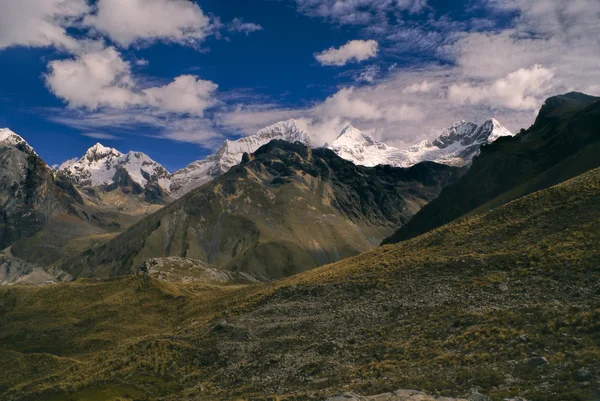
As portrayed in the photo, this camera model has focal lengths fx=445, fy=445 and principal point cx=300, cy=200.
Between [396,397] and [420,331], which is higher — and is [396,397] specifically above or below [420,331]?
below

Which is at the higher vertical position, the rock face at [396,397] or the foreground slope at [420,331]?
the foreground slope at [420,331]

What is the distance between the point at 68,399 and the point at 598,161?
135729 mm

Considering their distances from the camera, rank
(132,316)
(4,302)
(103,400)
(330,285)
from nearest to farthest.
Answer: (103,400)
(330,285)
(132,316)
(4,302)

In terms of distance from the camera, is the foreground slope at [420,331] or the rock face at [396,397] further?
the foreground slope at [420,331]

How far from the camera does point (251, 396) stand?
39094 millimetres

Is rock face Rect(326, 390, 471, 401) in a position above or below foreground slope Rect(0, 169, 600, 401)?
below

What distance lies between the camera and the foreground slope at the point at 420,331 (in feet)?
107

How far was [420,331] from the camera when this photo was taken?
141 ft

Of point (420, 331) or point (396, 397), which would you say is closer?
point (396, 397)

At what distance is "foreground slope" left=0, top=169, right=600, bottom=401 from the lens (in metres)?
32.7

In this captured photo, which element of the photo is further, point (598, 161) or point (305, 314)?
point (598, 161)

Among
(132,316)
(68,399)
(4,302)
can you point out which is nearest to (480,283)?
(68,399)

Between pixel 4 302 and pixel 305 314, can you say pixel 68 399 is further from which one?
pixel 4 302

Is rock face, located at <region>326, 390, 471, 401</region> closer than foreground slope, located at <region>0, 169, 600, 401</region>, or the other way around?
rock face, located at <region>326, 390, 471, 401</region>
